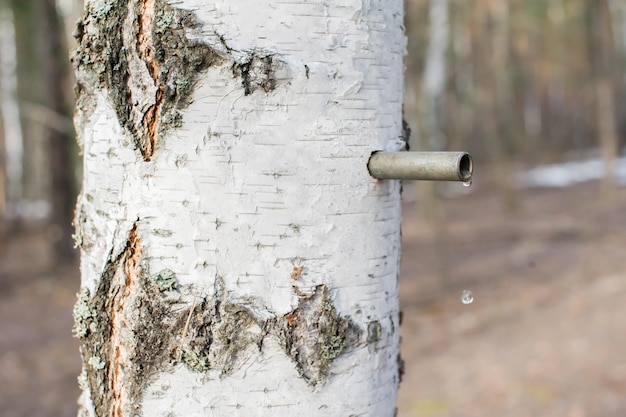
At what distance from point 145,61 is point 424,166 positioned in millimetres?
500

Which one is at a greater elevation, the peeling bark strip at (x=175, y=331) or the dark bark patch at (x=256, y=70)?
the dark bark patch at (x=256, y=70)

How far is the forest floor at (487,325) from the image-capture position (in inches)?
212

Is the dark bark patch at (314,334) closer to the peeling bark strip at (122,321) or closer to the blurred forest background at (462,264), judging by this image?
the peeling bark strip at (122,321)

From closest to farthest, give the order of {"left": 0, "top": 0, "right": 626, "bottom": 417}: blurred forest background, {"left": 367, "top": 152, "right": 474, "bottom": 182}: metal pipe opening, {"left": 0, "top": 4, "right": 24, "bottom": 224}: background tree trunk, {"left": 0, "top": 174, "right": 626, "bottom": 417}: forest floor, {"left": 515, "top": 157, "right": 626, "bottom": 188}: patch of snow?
{"left": 367, "top": 152, "right": 474, "bottom": 182}: metal pipe opening
{"left": 0, "top": 174, "right": 626, "bottom": 417}: forest floor
{"left": 0, "top": 0, "right": 626, "bottom": 417}: blurred forest background
{"left": 0, "top": 4, "right": 24, "bottom": 224}: background tree trunk
{"left": 515, "top": 157, "right": 626, "bottom": 188}: patch of snow

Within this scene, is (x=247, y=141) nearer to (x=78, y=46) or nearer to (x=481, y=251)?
(x=78, y=46)

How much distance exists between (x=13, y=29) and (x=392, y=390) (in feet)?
75.3

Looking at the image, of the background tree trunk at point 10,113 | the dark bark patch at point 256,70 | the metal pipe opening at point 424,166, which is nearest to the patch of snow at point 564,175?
the background tree trunk at point 10,113

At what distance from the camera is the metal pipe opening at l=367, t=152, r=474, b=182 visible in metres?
1.08

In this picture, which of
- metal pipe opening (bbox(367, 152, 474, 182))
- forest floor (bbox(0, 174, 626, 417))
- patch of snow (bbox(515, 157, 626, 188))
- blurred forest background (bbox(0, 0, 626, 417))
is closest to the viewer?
metal pipe opening (bbox(367, 152, 474, 182))

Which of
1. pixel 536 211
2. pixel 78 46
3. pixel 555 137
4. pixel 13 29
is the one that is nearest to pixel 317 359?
pixel 78 46

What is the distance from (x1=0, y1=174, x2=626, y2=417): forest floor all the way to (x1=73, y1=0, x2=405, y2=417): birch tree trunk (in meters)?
4.31

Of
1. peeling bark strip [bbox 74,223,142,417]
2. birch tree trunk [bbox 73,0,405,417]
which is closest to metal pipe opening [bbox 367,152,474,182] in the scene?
birch tree trunk [bbox 73,0,405,417]

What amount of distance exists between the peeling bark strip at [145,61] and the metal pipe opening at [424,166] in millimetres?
333

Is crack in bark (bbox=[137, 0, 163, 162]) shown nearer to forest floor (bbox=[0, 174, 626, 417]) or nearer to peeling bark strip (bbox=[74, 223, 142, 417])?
peeling bark strip (bbox=[74, 223, 142, 417])
